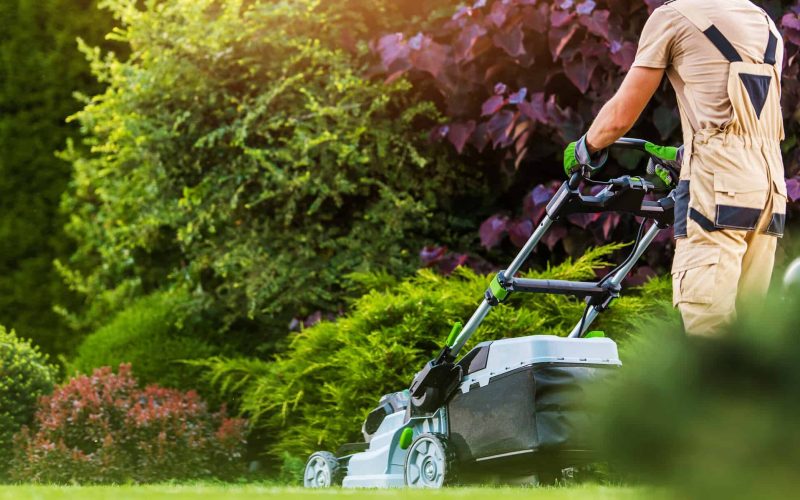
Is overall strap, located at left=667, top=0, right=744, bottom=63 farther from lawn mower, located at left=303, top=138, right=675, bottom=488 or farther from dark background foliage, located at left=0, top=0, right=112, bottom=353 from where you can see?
dark background foliage, located at left=0, top=0, right=112, bottom=353

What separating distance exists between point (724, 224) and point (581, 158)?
0.58 m

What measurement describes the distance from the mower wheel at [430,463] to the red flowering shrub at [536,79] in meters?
2.10

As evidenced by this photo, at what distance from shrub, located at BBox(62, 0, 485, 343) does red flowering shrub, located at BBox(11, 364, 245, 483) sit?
96 centimetres

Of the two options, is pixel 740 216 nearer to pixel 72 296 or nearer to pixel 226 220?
pixel 226 220

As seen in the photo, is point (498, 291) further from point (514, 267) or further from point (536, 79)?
point (536, 79)

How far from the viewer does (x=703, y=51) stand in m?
3.71

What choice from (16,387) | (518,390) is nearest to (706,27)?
(518,390)

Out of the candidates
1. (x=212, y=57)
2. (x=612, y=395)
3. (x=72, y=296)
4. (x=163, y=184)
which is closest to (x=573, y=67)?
(x=212, y=57)

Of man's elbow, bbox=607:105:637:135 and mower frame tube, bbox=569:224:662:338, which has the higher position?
man's elbow, bbox=607:105:637:135

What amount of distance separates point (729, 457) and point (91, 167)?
25.0 ft

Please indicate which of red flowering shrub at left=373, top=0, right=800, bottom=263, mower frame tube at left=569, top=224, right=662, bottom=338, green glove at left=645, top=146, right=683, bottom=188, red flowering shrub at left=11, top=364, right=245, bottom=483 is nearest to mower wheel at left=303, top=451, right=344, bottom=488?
red flowering shrub at left=11, top=364, right=245, bottom=483

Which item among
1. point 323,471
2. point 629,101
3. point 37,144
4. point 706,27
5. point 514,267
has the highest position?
point 37,144

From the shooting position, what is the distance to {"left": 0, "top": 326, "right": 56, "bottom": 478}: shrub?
637 centimetres

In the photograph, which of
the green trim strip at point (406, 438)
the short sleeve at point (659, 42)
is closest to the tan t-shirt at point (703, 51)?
the short sleeve at point (659, 42)
